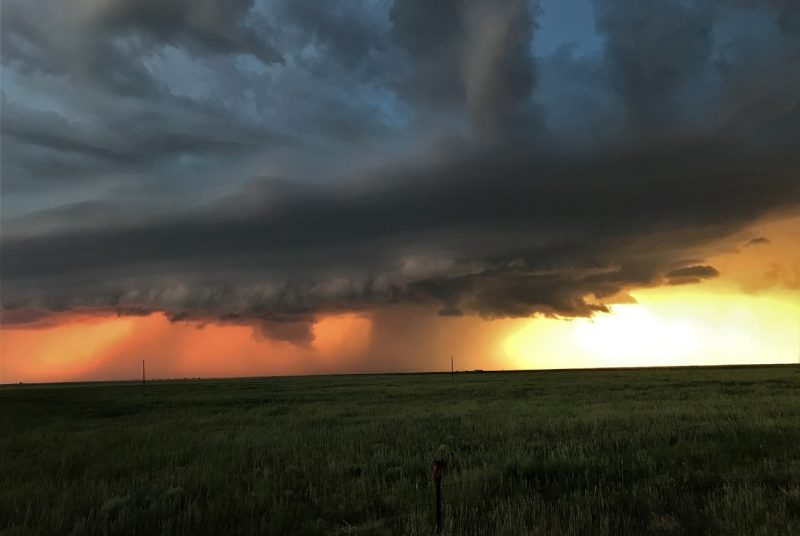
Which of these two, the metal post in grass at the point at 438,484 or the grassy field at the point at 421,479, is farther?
the grassy field at the point at 421,479

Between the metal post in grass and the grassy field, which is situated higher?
the metal post in grass

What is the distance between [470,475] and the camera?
13172 millimetres

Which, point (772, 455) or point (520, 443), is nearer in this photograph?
point (772, 455)

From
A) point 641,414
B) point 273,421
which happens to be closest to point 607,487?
point 641,414

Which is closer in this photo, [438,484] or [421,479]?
[438,484]

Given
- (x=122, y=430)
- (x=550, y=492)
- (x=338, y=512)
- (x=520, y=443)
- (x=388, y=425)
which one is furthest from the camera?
(x=122, y=430)

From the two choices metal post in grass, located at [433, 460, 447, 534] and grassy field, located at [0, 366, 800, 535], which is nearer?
metal post in grass, located at [433, 460, 447, 534]

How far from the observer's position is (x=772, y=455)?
14.9 meters

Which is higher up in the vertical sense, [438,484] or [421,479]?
[438,484]

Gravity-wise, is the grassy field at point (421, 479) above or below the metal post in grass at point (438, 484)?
below

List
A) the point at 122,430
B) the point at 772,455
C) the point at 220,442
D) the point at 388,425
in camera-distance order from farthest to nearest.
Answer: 1. the point at 122,430
2. the point at 388,425
3. the point at 220,442
4. the point at 772,455

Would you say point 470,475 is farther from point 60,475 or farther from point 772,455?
point 60,475

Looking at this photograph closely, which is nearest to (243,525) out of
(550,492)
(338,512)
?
(338,512)

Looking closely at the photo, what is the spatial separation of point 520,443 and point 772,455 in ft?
22.2
